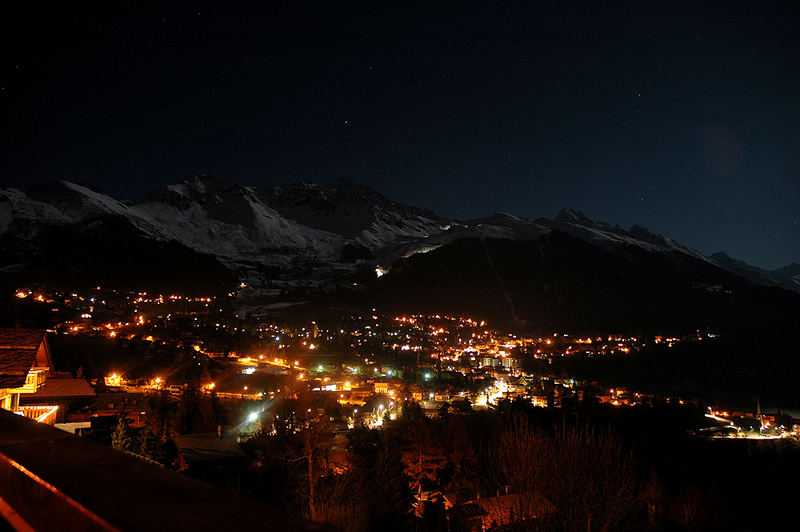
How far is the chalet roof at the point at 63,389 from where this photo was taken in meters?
10.1

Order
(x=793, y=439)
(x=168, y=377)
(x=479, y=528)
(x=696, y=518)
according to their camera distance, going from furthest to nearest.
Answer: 1. (x=793, y=439)
2. (x=168, y=377)
3. (x=696, y=518)
4. (x=479, y=528)

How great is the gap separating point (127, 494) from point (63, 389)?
40.8 ft

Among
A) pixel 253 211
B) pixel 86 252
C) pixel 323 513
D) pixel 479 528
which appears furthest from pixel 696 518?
pixel 253 211

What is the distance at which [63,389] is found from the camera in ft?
35.9

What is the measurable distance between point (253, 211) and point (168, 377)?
17443 cm

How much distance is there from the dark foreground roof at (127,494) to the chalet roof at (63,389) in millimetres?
10433

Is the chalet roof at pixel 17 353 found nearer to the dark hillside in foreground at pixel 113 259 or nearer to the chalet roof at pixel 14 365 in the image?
the chalet roof at pixel 14 365

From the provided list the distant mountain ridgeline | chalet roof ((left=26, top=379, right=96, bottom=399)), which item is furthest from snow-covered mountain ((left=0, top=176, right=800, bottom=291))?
chalet roof ((left=26, top=379, right=96, bottom=399))

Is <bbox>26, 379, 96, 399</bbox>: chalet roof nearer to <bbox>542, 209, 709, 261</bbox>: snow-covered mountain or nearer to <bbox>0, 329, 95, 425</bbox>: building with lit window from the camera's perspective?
<bbox>0, 329, 95, 425</bbox>: building with lit window

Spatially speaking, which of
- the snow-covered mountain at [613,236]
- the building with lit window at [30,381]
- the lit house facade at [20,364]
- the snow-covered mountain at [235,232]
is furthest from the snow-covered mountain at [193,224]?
the lit house facade at [20,364]

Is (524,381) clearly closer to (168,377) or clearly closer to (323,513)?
(168,377)

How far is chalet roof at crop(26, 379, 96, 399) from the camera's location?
1014 cm

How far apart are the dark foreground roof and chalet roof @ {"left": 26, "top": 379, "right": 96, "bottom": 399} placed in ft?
34.2

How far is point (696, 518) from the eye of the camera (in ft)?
66.8
